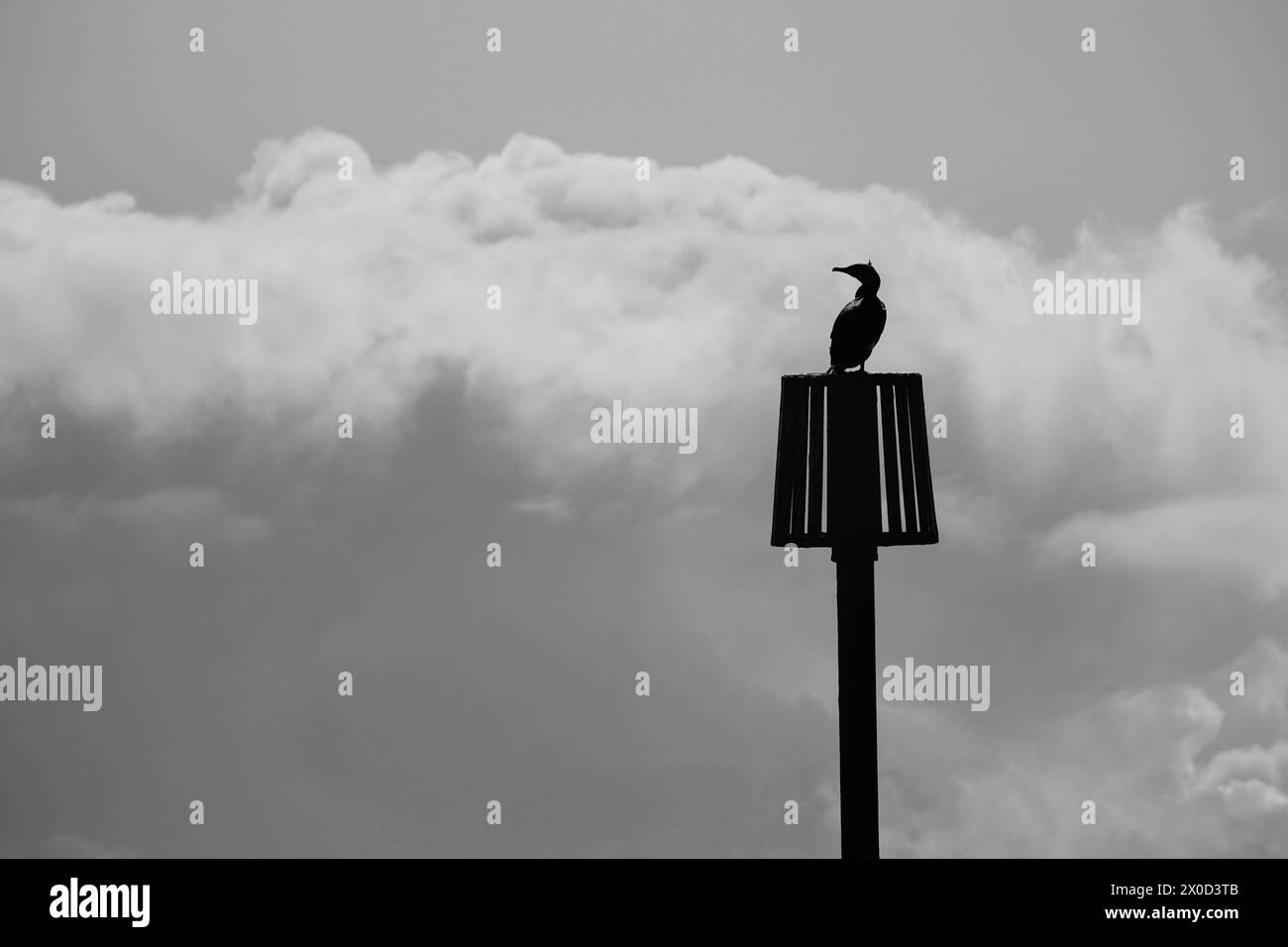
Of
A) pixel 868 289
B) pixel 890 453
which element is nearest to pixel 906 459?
pixel 890 453

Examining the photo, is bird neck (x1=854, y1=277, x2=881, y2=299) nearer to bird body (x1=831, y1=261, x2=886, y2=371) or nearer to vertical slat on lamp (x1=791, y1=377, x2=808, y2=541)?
bird body (x1=831, y1=261, x2=886, y2=371)

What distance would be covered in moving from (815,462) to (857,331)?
682mm

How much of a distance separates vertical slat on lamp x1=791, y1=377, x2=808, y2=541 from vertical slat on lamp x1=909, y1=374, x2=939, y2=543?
51cm

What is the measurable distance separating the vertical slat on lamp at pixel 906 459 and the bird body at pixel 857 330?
0.78 feet

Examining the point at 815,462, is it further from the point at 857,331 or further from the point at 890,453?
the point at 857,331

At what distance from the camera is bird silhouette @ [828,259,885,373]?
798 cm

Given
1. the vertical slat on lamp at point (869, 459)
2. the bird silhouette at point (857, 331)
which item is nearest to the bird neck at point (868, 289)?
the bird silhouette at point (857, 331)

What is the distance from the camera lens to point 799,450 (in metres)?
7.88

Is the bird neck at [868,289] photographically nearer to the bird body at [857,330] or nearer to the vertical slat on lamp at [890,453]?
the bird body at [857,330]

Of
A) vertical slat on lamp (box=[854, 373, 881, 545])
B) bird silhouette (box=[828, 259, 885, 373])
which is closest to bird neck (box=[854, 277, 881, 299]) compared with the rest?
bird silhouette (box=[828, 259, 885, 373])
